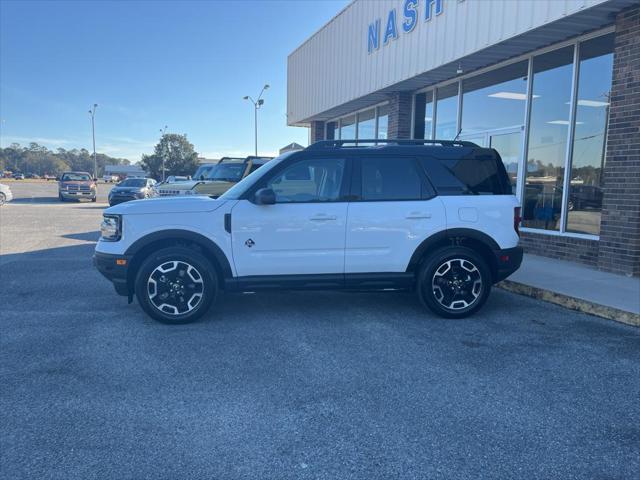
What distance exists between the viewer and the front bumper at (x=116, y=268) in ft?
17.1

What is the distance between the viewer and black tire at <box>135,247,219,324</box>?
5.20 metres

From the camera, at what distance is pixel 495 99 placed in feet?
35.3

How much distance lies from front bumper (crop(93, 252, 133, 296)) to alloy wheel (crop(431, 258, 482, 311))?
3341mm

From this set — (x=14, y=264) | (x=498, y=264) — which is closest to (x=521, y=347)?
(x=498, y=264)

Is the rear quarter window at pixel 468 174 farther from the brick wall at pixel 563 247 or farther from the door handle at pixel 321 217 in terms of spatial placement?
the brick wall at pixel 563 247

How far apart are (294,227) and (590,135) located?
237 inches

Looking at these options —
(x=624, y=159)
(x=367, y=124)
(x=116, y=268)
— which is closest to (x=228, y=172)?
(x=367, y=124)

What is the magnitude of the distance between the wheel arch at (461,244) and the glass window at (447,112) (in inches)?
269

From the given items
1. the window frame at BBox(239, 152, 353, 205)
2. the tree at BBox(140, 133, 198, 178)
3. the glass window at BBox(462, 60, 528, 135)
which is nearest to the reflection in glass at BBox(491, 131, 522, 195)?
the glass window at BBox(462, 60, 528, 135)

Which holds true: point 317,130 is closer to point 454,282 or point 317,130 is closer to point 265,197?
point 454,282

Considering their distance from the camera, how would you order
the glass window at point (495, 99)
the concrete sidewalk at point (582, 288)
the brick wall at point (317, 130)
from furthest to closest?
the brick wall at point (317, 130)
the glass window at point (495, 99)
the concrete sidewalk at point (582, 288)

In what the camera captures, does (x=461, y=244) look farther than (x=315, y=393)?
Yes

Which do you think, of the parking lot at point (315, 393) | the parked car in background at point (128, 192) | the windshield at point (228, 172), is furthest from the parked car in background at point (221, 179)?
the parked car in background at point (128, 192)

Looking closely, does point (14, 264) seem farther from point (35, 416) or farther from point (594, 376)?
point (594, 376)
